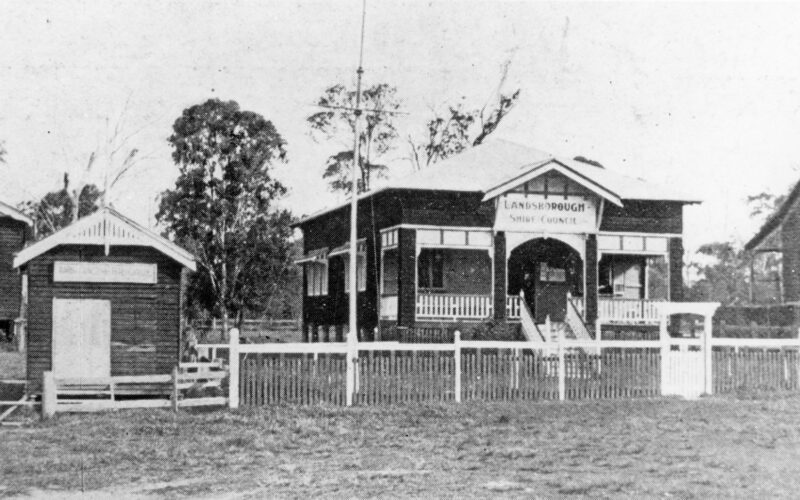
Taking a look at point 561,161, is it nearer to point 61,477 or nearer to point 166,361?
point 166,361

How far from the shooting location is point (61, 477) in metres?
12.6

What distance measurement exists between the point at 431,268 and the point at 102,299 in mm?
14935

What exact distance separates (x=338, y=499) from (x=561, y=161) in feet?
75.0

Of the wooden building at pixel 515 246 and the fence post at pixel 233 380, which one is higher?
the wooden building at pixel 515 246

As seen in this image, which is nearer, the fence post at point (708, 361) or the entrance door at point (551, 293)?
the fence post at point (708, 361)

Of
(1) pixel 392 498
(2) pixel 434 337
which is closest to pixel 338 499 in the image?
(1) pixel 392 498

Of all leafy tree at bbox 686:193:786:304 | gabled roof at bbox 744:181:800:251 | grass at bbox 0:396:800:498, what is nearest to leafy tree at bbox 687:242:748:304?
leafy tree at bbox 686:193:786:304

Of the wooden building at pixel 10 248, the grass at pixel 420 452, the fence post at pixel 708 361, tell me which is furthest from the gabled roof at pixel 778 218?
the wooden building at pixel 10 248

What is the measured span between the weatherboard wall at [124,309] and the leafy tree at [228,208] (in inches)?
1258

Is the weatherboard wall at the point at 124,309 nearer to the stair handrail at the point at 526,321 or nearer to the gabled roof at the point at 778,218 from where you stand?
the stair handrail at the point at 526,321

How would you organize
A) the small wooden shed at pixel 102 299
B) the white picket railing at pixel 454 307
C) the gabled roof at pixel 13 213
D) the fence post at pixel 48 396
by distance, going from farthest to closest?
the gabled roof at pixel 13 213, the white picket railing at pixel 454 307, the small wooden shed at pixel 102 299, the fence post at pixel 48 396

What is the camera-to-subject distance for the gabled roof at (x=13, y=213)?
3841cm

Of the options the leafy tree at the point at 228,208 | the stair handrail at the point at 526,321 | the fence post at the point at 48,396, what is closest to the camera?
the fence post at the point at 48,396

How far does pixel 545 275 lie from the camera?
35781mm
